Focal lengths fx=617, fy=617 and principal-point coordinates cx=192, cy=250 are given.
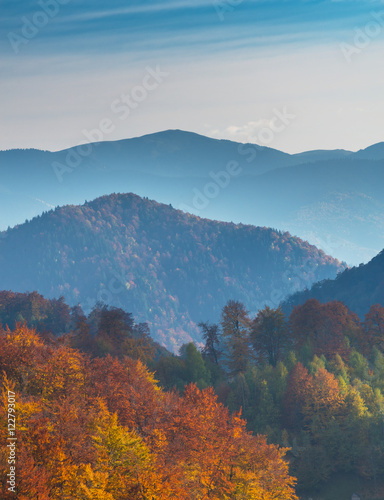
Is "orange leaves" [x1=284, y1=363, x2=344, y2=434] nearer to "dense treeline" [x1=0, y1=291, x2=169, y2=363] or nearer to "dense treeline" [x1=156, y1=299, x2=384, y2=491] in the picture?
"dense treeline" [x1=156, y1=299, x2=384, y2=491]

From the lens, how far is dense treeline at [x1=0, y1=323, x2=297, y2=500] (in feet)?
110

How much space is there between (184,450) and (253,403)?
42.2 metres

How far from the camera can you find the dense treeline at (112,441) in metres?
33.7

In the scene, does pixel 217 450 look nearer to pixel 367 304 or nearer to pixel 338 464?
pixel 338 464

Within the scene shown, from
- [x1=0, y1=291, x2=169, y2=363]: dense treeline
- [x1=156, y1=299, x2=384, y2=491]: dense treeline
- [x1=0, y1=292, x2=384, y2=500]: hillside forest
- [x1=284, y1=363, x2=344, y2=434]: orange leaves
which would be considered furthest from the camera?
[x1=0, y1=291, x2=169, y2=363]: dense treeline

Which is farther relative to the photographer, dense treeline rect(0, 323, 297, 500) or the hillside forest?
the hillside forest

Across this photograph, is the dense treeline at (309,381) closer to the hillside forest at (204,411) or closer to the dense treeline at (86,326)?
the hillside forest at (204,411)

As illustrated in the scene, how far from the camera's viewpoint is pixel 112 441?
37625 mm

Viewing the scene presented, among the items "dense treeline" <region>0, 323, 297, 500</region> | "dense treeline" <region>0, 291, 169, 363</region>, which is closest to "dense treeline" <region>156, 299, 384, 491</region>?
"dense treeline" <region>0, 291, 169, 363</region>

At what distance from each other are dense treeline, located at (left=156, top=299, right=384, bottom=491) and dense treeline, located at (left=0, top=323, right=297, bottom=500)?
26.9 meters

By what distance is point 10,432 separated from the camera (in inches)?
1389

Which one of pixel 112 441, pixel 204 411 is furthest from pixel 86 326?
pixel 112 441

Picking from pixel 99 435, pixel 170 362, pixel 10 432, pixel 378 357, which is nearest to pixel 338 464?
pixel 378 357

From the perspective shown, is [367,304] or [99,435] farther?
[367,304]
